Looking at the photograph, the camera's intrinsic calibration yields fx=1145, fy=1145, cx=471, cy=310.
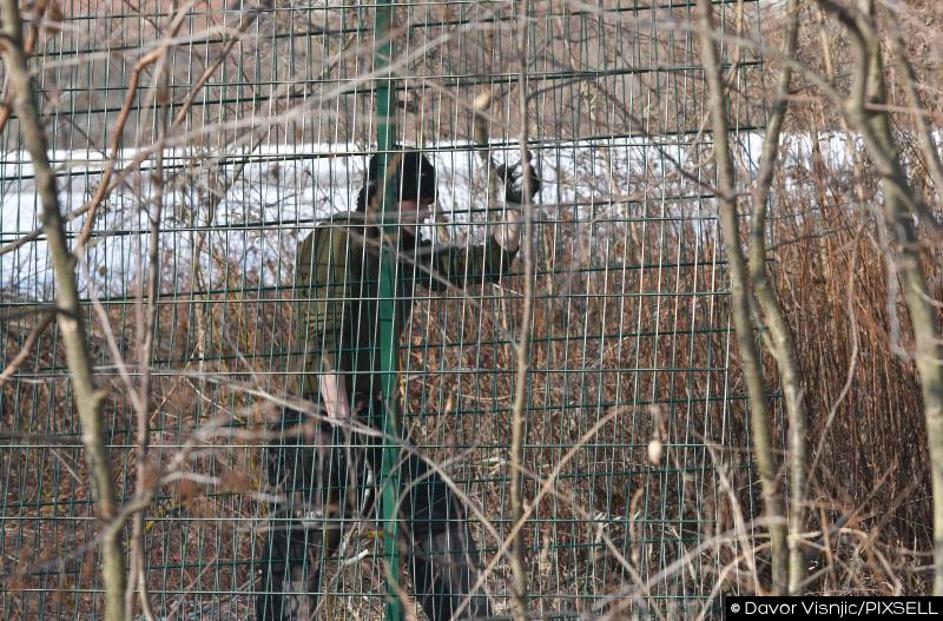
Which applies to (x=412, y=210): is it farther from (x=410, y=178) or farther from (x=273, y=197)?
(x=273, y=197)

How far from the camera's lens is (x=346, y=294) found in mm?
3701

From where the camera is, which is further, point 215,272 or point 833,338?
point 215,272

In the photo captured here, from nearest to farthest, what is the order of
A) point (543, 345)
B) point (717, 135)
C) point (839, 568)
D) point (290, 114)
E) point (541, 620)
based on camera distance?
point (290, 114), point (717, 135), point (541, 620), point (839, 568), point (543, 345)

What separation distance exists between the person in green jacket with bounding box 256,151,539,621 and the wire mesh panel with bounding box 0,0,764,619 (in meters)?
0.03

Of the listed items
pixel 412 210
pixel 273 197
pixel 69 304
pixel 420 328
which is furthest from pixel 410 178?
pixel 273 197

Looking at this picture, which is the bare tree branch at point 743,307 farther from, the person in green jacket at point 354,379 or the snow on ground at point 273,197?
the person in green jacket at point 354,379

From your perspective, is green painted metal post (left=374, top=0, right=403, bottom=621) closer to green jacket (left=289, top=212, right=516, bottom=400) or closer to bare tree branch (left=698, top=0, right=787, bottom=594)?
green jacket (left=289, top=212, right=516, bottom=400)

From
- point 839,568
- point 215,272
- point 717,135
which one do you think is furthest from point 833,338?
point 215,272

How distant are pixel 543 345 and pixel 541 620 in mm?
1760

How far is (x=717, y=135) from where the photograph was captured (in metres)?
1.99

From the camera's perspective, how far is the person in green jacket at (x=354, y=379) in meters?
3.59

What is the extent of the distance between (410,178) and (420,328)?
1.80 metres

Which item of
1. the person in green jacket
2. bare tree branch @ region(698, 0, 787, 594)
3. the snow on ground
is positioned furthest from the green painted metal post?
bare tree branch @ region(698, 0, 787, 594)

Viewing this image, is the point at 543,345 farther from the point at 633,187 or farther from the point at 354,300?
the point at 354,300
